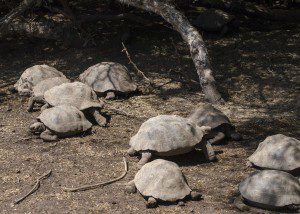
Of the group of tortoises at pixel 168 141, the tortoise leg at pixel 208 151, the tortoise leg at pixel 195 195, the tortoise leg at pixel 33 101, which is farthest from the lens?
the tortoise leg at pixel 33 101

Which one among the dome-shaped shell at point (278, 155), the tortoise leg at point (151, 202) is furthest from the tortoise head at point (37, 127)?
the dome-shaped shell at point (278, 155)

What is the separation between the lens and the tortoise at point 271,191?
464 centimetres

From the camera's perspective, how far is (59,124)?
6.35 m

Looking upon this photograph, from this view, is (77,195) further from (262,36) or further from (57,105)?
(262,36)

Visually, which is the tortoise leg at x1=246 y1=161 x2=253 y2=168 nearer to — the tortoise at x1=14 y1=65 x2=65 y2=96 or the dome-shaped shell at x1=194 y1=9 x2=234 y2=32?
the tortoise at x1=14 y1=65 x2=65 y2=96

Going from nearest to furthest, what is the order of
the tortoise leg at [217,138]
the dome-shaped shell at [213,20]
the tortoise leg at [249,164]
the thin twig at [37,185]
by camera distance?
the thin twig at [37,185] → the tortoise leg at [249,164] → the tortoise leg at [217,138] → the dome-shaped shell at [213,20]

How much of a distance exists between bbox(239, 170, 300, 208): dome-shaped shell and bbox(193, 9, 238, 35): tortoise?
6.24m

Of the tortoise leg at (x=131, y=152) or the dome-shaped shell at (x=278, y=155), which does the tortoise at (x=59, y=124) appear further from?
the dome-shaped shell at (x=278, y=155)

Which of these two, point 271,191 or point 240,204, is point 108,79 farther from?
point 271,191

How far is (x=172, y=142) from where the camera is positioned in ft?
18.2

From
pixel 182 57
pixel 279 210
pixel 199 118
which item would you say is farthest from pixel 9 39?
pixel 279 210

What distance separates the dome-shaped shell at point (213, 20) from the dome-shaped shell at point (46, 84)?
3.86m

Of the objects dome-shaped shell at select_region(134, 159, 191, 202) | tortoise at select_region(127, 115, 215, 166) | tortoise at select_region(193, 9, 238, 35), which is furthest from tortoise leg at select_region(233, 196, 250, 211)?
tortoise at select_region(193, 9, 238, 35)

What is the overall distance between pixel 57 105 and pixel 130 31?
3.92m
